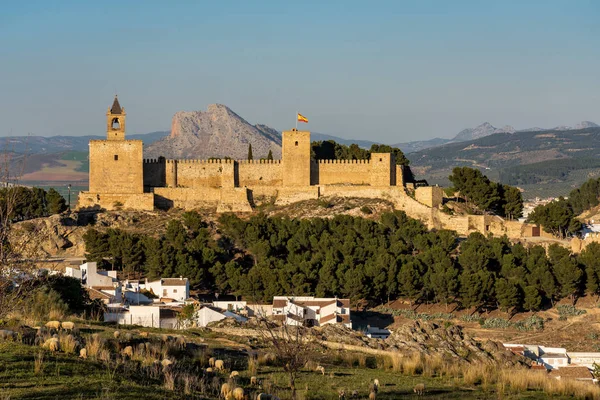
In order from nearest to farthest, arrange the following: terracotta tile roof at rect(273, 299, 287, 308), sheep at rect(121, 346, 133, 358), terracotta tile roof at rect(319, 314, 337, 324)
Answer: sheep at rect(121, 346, 133, 358)
terracotta tile roof at rect(319, 314, 337, 324)
terracotta tile roof at rect(273, 299, 287, 308)

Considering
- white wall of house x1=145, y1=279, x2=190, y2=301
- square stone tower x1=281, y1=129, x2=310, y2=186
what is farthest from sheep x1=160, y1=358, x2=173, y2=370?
square stone tower x1=281, y1=129, x2=310, y2=186

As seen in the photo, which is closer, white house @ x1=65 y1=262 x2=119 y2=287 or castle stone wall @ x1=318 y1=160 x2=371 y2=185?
white house @ x1=65 y1=262 x2=119 y2=287

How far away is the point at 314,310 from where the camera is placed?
33.1 m

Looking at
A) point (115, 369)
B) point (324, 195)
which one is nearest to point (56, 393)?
point (115, 369)

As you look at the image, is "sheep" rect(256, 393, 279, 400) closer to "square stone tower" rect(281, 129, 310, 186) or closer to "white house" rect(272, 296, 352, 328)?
"white house" rect(272, 296, 352, 328)

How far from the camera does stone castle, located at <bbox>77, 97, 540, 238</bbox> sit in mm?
46156

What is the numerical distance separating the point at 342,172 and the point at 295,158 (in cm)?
265

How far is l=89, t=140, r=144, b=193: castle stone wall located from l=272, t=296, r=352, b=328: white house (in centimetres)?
1492

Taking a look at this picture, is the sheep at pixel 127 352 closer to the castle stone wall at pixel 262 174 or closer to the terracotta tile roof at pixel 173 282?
the terracotta tile roof at pixel 173 282

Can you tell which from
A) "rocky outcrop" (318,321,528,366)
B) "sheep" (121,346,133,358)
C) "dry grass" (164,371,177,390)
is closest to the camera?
"dry grass" (164,371,177,390)

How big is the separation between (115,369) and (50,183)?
56011 mm

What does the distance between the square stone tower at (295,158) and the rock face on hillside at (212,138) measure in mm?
81980

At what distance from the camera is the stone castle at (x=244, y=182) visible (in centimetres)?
4616

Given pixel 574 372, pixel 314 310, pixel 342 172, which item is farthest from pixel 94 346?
pixel 342 172
